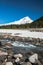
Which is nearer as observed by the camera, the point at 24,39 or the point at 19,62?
the point at 19,62

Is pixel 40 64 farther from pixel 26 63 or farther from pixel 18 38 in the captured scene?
pixel 18 38

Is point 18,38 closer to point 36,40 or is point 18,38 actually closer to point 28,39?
point 28,39

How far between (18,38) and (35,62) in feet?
53.6

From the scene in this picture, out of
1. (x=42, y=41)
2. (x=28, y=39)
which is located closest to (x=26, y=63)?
(x=42, y=41)

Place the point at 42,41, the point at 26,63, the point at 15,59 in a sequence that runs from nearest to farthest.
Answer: the point at 26,63
the point at 15,59
the point at 42,41

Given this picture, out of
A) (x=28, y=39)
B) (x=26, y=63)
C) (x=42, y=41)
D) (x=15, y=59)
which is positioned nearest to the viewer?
(x=26, y=63)

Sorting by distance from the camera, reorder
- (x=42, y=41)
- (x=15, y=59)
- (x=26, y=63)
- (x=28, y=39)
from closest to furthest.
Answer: (x=26, y=63), (x=15, y=59), (x=42, y=41), (x=28, y=39)

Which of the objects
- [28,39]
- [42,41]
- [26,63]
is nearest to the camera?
[26,63]

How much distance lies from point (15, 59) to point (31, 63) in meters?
1.38

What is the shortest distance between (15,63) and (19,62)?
300 mm

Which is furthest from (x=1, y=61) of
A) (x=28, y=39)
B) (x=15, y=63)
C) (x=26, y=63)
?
(x=28, y=39)

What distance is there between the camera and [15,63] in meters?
10.1

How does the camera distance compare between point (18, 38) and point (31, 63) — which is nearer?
point (31, 63)

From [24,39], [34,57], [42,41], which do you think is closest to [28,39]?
[24,39]
